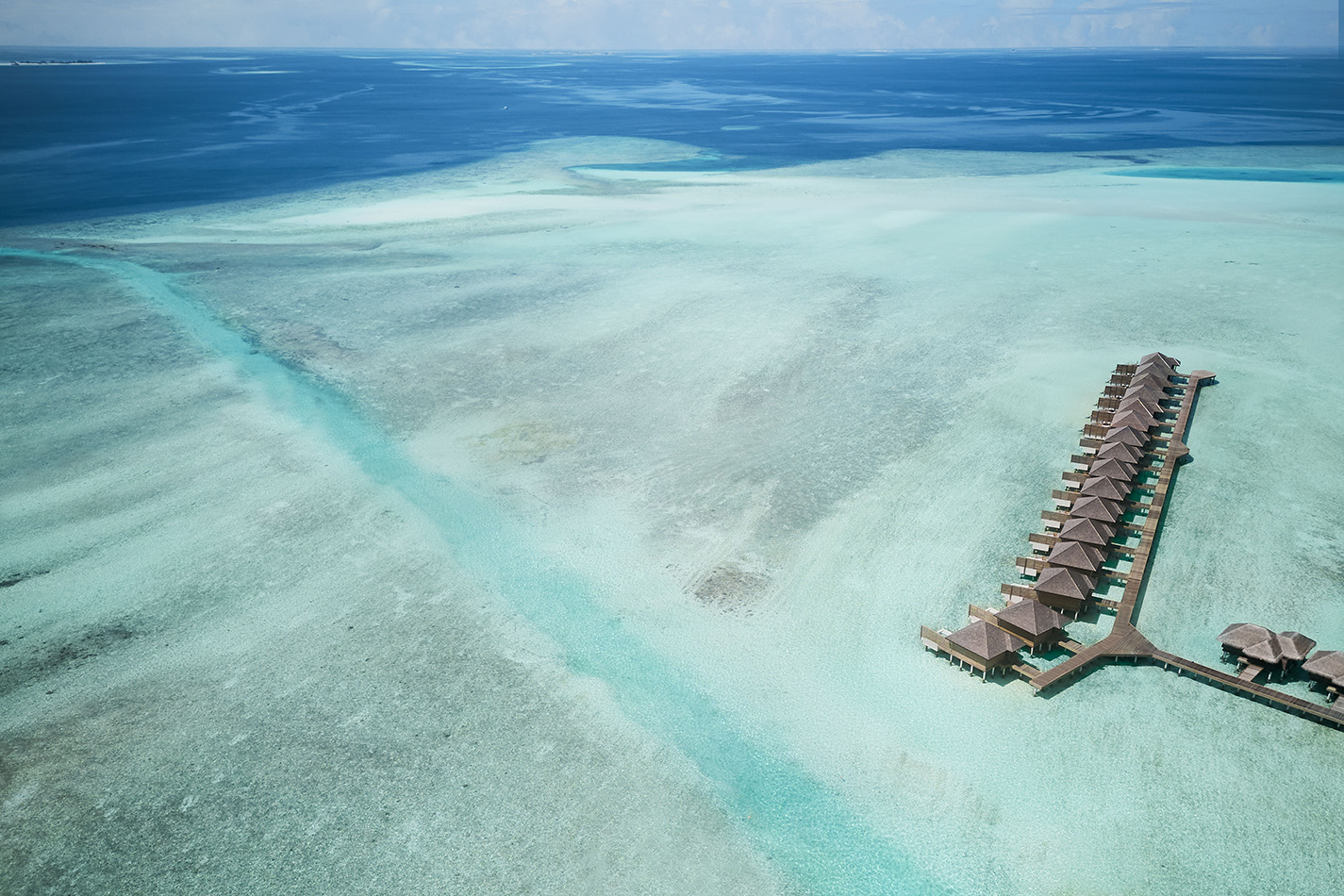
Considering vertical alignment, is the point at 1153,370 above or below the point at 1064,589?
above

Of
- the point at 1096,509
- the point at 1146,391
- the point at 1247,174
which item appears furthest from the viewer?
the point at 1247,174

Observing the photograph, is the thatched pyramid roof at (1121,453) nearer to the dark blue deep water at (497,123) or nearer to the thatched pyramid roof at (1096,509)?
the thatched pyramid roof at (1096,509)

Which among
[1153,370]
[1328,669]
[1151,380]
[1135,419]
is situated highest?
[1153,370]

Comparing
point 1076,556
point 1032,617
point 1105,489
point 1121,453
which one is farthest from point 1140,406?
point 1032,617

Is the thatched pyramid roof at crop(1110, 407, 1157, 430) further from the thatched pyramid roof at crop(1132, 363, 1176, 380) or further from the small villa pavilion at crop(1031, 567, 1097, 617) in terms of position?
the small villa pavilion at crop(1031, 567, 1097, 617)

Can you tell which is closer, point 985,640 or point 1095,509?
point 985,640

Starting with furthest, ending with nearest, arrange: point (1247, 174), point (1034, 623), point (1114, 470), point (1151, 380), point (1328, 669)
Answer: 1. point (1247, 174)
2. point (1151, 380)
3. point (1114, 470)
4. point (1034, 623)
5. point (1328, 669)

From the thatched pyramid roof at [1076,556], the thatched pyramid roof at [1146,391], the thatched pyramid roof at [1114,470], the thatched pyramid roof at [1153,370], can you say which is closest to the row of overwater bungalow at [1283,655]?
the thatched pyramid roof at [1076,556]

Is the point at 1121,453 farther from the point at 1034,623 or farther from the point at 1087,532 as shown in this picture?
the point at 1034,623
